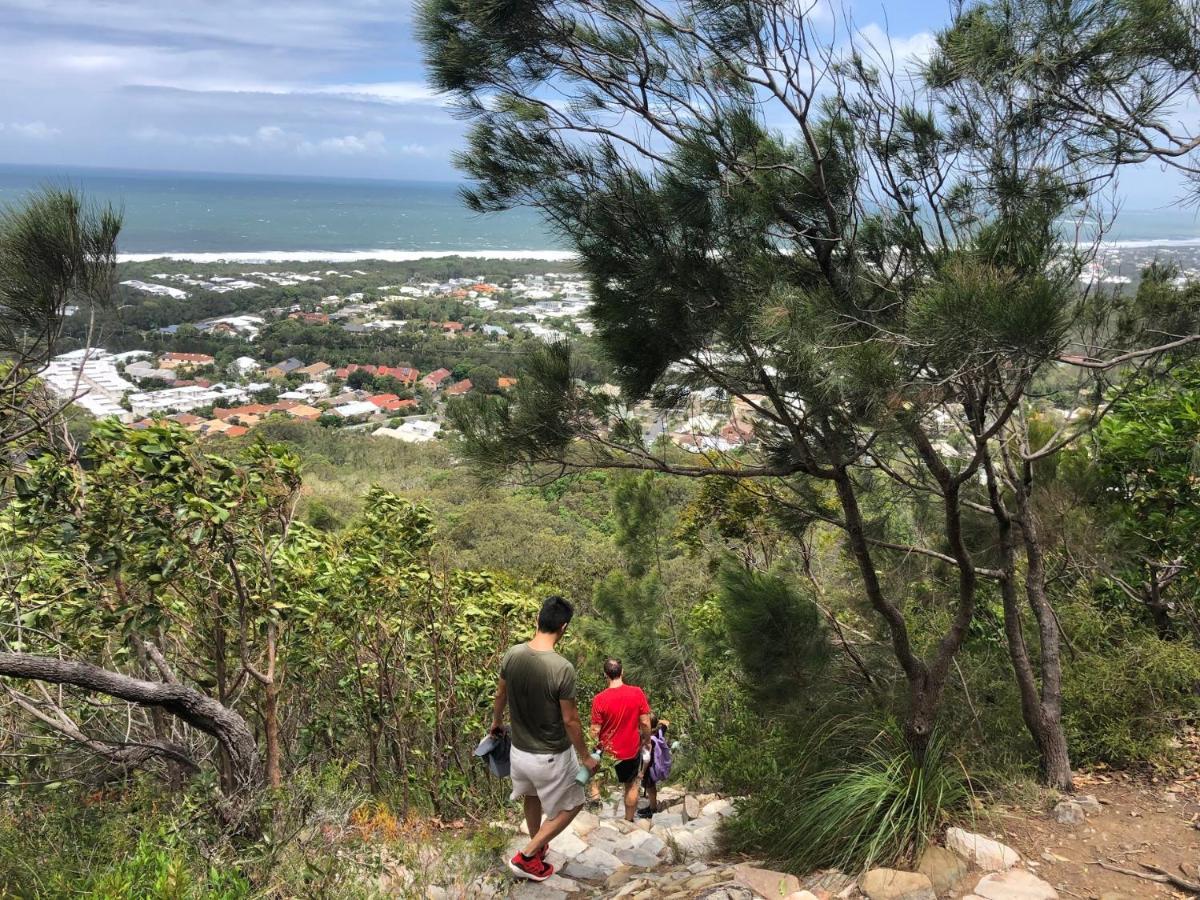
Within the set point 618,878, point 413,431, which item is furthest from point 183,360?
point 618,878

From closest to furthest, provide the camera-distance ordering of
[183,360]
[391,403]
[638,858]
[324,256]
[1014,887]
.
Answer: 1. [1014,887]
2. [638,858]
3. [391,403]
4. [183,360]
5. [324,256]

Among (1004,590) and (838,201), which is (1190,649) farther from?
(838,201)

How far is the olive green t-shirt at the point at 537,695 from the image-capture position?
2.74 m

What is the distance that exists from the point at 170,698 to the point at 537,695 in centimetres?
125

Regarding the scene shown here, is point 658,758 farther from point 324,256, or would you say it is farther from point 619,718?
point 324,256

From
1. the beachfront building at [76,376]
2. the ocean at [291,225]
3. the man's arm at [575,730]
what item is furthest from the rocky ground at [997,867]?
the ocean at [291,225]

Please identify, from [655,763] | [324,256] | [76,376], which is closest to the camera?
[76,376]

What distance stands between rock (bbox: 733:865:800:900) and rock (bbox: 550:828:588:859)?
3.34ft

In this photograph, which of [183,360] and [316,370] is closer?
[183,360]

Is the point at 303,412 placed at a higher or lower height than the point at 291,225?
lower

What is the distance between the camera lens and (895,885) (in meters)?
2.42

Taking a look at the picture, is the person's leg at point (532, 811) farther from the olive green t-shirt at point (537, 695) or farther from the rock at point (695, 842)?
the rock at point (695, 842)

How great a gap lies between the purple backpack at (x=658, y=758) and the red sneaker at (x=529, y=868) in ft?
4.52

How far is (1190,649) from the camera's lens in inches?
147
